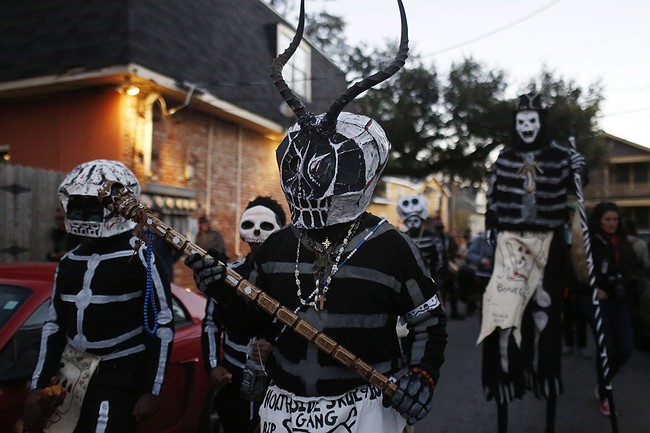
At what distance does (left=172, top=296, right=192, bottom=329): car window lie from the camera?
4664 millimetres

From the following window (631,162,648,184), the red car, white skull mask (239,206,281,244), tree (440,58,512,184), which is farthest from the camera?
window (631,162,648,184)

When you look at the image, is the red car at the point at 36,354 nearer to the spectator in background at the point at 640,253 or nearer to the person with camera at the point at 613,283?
the person with camera at the point at 613,283

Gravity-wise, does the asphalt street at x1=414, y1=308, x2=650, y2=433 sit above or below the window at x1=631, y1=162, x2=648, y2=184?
A: below

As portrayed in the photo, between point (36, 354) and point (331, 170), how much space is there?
2354 mm

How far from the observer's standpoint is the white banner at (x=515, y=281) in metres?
4.46

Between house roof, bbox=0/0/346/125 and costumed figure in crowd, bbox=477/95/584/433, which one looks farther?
house roof, bbox=0/0/346/125

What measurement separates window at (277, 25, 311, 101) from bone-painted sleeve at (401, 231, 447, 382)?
12511mm

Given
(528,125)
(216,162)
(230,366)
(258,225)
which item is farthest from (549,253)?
(216,162)

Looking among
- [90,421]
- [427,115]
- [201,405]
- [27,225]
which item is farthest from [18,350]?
[427,115]

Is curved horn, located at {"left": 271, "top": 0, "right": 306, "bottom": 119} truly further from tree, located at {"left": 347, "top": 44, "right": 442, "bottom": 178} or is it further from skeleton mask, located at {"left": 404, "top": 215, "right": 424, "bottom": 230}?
tree, located at {"left": 347, "top": 44, "right": 442, "bottom": 178}

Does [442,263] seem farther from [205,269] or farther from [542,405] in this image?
[205,269]

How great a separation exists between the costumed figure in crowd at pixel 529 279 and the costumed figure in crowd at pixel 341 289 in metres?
2.40

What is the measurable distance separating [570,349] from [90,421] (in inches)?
283

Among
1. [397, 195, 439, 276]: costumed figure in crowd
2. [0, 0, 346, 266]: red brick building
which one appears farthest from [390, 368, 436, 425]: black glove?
[0, 0, 346, 266]: red brick building
